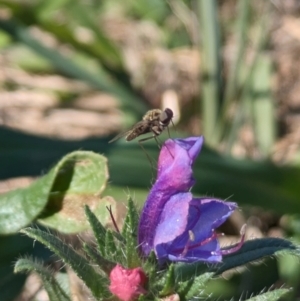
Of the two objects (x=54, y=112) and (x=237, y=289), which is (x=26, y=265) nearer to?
(x=237, y=289)

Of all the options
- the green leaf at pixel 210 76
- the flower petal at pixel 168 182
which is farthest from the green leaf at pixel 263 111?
the flower petal at pixel 168 182

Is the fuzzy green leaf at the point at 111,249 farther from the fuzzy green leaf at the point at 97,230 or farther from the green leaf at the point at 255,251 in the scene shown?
the green leaf at the point at 255,251

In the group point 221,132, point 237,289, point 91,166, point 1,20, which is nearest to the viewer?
point 91,166

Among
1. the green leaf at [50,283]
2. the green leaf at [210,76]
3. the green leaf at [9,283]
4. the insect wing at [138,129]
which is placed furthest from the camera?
the green leaf at [210,76]

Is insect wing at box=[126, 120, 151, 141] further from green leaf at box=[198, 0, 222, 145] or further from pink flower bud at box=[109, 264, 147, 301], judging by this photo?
green leaf at box=[198, 0, 222, 145]

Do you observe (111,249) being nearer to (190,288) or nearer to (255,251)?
(190,288)

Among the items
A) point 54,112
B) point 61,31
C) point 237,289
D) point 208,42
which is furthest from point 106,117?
point 237,289

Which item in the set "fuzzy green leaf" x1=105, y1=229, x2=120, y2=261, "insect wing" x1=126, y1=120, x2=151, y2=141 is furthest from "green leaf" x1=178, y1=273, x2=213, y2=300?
"insect wing" x1=126, y1=120, x2=151, y2=141
